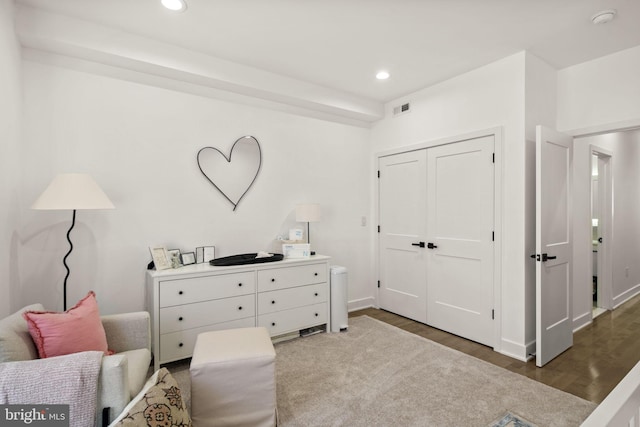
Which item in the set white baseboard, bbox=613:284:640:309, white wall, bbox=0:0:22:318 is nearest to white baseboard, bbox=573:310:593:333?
white baseboard, bbox=613:284:640:309

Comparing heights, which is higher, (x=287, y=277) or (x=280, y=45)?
(x=280, y=45)

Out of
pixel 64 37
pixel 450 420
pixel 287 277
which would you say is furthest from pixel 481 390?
pixel 64 37

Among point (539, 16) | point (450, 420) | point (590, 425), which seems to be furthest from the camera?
point (539, 16)

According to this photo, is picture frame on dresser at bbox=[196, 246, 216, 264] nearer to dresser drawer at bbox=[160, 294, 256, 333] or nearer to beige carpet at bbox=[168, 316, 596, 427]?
dresser drawer at bbox=[160, 294, 256, 333]

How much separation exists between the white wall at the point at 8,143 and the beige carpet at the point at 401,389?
53.2 inches

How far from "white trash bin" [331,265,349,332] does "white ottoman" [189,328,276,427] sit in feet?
5.21

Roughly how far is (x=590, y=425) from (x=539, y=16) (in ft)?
8.50

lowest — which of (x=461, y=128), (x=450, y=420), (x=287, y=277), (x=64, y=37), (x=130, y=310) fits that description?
(x=450, y=420)

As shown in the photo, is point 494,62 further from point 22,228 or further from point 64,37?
point 22,228

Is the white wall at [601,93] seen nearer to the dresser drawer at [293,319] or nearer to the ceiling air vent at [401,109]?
the ceiling air vent at [401,109]

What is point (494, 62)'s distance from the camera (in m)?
2.99

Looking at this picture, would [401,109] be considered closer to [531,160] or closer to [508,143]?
[508,143]

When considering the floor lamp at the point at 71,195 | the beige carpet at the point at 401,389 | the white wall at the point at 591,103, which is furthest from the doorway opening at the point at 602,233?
the floor lamp at the point at 71,195

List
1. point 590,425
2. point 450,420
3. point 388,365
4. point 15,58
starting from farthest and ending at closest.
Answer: point 388,365 < point 15,58 < point 450,420 < point 590,425
